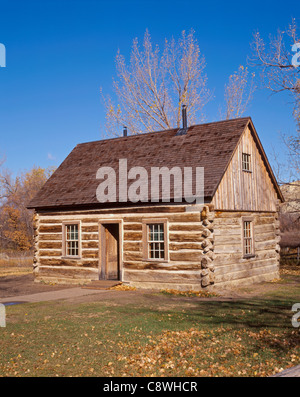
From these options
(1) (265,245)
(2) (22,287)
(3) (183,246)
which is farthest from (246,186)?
(2) (22,287)

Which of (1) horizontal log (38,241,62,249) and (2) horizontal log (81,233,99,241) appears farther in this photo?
(1) horizontal log (38,241,62,249)

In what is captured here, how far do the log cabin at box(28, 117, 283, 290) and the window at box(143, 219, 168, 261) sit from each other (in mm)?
40

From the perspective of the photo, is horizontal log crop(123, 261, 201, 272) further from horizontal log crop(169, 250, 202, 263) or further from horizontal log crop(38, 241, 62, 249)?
horizontal log crop(38, 241, 62, 249)

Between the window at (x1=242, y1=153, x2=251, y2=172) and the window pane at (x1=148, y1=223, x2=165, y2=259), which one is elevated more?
the window at (x1=242, y1=153, x2=251, y2=172)

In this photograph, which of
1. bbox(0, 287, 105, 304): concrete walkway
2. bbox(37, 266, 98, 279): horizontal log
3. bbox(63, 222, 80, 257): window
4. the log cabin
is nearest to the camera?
bbox(0, 287, 105, 304): concrete walkway

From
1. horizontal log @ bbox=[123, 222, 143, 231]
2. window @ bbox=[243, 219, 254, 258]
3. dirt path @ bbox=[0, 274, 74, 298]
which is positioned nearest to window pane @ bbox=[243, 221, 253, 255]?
window @ bbox=[243, 219, 254, 258]

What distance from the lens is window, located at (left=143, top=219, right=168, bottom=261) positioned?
17.1m

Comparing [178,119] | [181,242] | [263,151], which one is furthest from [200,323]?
[178,119]

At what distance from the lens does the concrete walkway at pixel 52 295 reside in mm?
15305

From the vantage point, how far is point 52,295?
16.2 metres

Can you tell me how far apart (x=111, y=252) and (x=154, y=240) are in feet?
8.97

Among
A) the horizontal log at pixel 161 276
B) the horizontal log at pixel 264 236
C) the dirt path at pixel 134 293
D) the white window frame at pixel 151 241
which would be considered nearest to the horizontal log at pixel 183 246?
the white window frame at pixel 151 241

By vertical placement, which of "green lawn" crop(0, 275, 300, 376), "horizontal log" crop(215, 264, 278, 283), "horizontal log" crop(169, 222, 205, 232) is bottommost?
"green lawn" crop(0, 275, 300, 376)

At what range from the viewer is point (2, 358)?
26.5 ft
